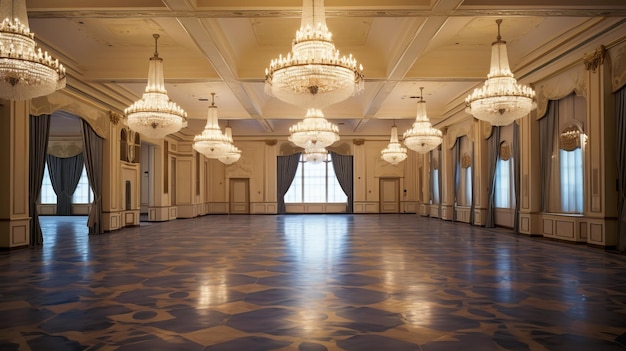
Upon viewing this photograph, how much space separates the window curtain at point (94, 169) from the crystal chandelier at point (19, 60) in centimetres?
542

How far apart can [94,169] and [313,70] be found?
296 inches

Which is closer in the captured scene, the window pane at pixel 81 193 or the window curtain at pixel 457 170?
the window curtain at pixel 457 170

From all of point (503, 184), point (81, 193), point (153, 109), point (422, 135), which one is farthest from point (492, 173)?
point (81, 193)

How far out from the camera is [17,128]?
8055mm

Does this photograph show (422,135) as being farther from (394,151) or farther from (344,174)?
(344,174)

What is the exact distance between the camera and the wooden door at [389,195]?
A: 20859 mm

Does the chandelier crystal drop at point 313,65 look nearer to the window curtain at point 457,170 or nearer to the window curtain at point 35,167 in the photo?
the window curtain at point 35,167

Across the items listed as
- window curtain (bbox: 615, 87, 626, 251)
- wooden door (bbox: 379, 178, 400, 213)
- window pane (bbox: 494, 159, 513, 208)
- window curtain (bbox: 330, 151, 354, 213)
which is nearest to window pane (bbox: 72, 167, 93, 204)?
window curtain (bbox: 330, 151, 354, 213)

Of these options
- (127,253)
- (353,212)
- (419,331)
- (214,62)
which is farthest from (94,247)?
(353,212)

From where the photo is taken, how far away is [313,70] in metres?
5.97

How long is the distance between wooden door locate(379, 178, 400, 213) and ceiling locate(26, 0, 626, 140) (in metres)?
9.11

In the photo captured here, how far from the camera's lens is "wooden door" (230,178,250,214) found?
2094 centimetres

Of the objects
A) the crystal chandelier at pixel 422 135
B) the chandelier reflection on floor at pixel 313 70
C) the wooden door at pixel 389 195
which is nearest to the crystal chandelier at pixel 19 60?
the chandelier reflection on floor at pixel 313 70

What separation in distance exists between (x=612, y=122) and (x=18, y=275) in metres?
9.05
